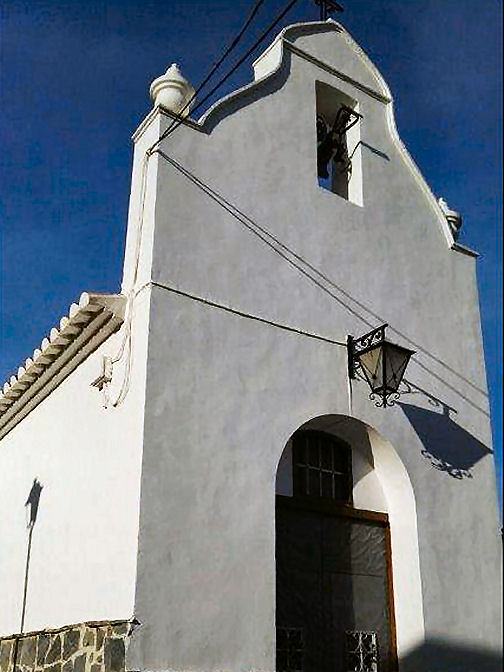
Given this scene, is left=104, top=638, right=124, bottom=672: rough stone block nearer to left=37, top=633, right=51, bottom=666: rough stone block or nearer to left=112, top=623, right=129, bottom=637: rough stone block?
left=112, top=623, right=129, bottom=637: rough stone block

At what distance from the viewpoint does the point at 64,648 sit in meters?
6.35

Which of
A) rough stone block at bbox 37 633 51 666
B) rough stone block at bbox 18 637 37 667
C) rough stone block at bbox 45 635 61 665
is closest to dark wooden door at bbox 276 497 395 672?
rough stone block at bbox 45 635 61 665

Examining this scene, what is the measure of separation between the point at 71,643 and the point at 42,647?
779mm

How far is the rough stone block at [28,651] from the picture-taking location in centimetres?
707

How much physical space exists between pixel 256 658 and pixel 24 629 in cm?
273

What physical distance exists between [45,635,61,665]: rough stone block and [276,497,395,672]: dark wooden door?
178 cm

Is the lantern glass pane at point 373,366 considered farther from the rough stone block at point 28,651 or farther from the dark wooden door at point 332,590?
the rough stone block at point 28,651

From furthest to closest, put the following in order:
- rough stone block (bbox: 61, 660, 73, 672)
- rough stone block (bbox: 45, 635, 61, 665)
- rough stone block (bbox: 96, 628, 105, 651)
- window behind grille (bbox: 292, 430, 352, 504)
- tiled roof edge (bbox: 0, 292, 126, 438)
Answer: window behind grille (bbox: 292, 430, 352, 504) → tiled roof edge (bbox: 0, 292, 126, 438) → rough stone block (bbox: 45, 635, 61, 665) → rough stone block (bbox: 61, 660, 73, 672) → rough stone block (bbox: 96, 628, 105, 651)

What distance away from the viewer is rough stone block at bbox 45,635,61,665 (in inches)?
254

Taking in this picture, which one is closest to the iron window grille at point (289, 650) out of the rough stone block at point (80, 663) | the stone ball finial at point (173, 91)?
the rough stone block at point (80, 663)

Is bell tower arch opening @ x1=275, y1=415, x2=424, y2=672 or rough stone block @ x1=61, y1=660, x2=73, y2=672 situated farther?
bell tower arch opening @ x1=275, y1=415, x2=424, y2=672

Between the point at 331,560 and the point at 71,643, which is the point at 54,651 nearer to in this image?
the point at 71,643

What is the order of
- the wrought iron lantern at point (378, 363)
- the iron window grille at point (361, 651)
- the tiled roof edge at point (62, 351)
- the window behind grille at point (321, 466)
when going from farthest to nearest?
the window behind grille at point (321, 466)
the wrought iron lantern at point (378, 363)
the iron window grille at point (361, 651)
the tiled roof edge at point (62, 351)

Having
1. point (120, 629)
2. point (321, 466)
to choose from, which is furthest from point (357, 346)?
point (120, 629)
